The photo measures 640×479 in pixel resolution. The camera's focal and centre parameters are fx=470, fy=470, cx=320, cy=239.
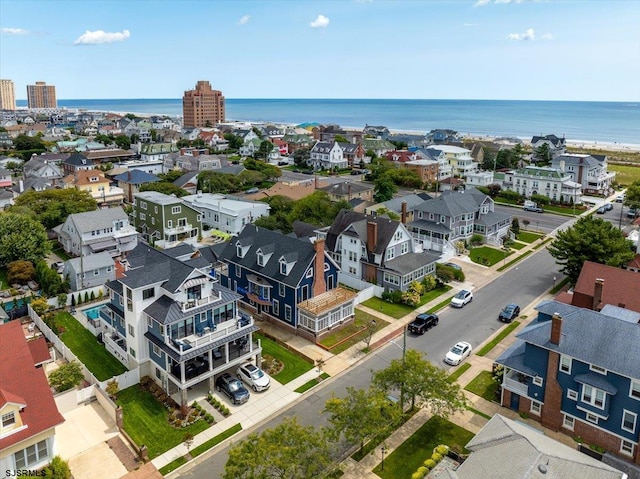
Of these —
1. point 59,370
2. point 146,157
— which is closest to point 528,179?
point 59,370

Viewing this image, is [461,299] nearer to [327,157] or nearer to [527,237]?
[527,237]

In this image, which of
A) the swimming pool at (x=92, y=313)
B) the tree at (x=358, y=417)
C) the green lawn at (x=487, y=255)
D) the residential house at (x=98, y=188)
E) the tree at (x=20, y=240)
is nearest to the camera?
the tree at (x=358, y=417)

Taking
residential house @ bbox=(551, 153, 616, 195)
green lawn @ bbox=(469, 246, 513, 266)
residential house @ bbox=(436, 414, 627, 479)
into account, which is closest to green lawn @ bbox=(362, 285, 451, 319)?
green lawn @ bbox=(469, 246, 513, 266)

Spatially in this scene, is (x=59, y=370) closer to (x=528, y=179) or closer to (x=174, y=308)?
(x=174, y=308)

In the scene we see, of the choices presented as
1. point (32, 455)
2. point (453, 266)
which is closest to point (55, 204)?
point (32, 455)

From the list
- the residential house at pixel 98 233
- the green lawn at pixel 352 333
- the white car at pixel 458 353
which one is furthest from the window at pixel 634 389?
the residential house at pixel 98 233

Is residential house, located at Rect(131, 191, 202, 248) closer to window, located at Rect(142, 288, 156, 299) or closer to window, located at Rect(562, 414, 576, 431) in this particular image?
window, located at Rect(142, 288, 156, 299)

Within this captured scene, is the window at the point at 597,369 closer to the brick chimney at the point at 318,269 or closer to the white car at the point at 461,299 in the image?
the white car at the point at 461,299

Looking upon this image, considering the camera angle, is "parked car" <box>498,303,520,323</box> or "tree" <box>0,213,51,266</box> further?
"tree" <box>0,213,51,266</box>
